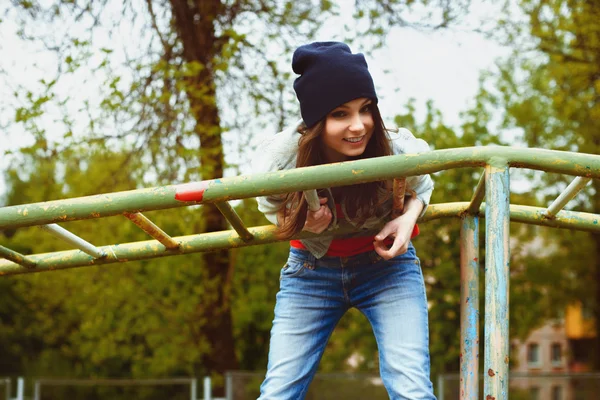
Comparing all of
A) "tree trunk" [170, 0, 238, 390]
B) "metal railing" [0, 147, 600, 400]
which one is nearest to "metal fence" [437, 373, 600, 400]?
"tree trunk" [170, 0, 238, 390]

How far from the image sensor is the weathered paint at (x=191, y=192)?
135 centimetres

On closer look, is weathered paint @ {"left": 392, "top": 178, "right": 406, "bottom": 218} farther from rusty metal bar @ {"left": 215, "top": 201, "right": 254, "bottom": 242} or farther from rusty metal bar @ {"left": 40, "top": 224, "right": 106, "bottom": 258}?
rusty metal bar @ {"left": 40, "top": 224, "right": 106, "bottom": 258}

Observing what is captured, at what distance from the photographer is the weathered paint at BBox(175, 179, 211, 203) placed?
1.35 m

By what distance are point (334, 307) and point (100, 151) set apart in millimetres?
4905

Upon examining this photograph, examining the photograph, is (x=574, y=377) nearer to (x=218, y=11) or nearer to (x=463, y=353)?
(x=463, y=353)

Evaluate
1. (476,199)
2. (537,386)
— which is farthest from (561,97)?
(476,199)

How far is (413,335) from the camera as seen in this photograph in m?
1.71

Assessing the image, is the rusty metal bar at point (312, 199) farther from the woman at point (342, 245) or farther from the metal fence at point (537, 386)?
the metal fence at point (537, 386)

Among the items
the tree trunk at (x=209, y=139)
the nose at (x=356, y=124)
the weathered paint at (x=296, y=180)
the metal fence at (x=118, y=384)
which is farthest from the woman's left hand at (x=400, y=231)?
the metal fence at (x=118, y=384)

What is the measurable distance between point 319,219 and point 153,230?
40cm

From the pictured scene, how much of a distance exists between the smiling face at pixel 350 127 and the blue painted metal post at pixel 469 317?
0.37m

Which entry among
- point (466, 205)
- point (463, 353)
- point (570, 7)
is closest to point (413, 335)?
point (463, 353)

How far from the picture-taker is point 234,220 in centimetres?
170

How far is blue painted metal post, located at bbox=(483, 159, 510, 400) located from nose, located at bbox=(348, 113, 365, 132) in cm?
40
